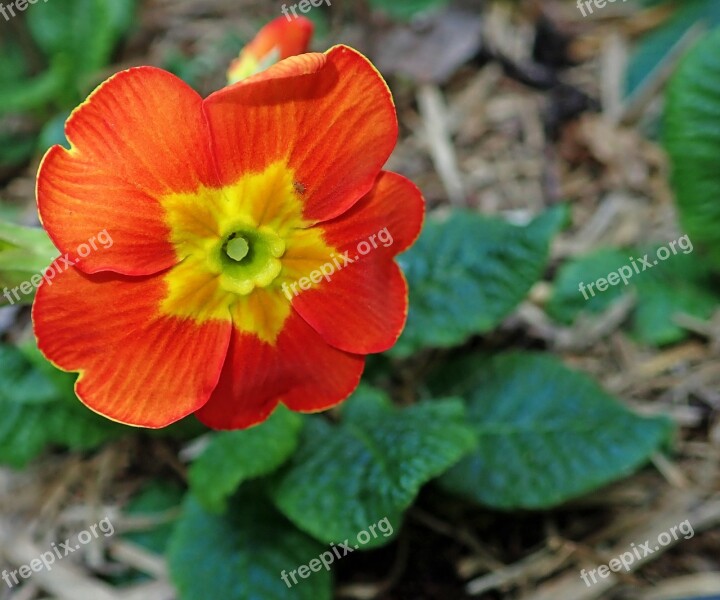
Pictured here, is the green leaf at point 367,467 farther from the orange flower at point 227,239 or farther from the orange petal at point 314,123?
the orange petal at point 314,123

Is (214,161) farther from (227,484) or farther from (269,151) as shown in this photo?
(227,484)

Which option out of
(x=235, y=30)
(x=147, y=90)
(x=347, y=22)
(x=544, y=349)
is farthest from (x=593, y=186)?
(x=147, y=90)

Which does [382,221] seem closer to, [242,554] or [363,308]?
[363,308]

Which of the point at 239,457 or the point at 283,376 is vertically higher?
the point at 283,376

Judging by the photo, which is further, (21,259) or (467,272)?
(467,272)

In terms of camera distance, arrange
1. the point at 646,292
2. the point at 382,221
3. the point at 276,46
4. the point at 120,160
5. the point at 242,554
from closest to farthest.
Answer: the point at 120,160, the point at 382,221, the point at 276,46, the point at 242,554, the point at 646,292

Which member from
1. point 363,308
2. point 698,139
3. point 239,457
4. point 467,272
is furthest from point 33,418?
point 698,139
